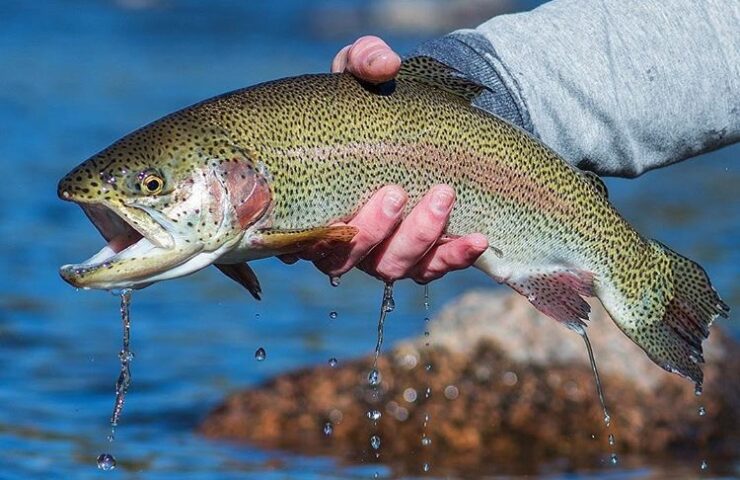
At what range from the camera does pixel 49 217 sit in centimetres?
1122

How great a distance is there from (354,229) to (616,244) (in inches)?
35.8

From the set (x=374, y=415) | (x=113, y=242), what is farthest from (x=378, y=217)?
(x=374, y=415)

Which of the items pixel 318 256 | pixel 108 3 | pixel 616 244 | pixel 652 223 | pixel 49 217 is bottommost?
pixel 108 3

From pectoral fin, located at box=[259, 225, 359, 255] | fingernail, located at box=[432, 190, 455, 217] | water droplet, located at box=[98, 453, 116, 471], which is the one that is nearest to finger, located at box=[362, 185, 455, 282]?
fingernail, located at box=[432, 190, 455, 217]

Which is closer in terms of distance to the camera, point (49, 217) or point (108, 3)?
point (49, 217)

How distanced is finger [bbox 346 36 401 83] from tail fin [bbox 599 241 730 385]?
103cm

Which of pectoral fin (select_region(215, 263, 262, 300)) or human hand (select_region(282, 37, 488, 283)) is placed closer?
human hand (select_region(282, 37, 488, 283))

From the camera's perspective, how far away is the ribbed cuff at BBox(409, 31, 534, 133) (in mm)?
4379

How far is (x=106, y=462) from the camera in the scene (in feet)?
20.0

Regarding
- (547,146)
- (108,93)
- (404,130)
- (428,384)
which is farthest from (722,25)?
(108,93)

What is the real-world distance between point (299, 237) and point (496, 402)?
11.2 ft

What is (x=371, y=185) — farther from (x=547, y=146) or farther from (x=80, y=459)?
(x=80, y=459)

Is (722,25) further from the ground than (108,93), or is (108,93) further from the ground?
(722,25)

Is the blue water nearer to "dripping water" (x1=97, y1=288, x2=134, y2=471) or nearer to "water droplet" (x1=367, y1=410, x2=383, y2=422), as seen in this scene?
"dripping water" (x1=97, y1=288, x2=134, y2=471)
